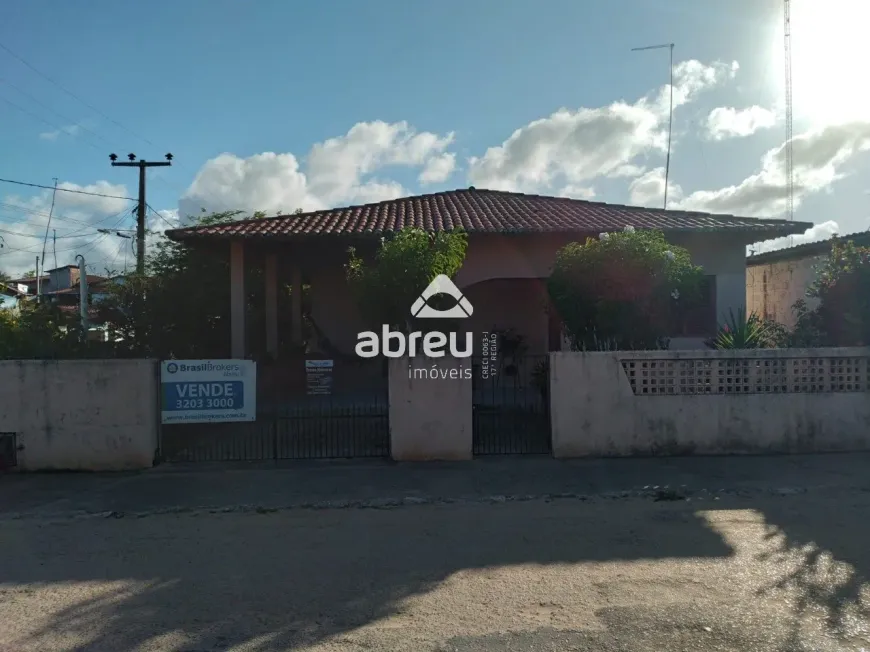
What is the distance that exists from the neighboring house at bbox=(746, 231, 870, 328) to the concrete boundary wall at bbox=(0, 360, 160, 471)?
1204cm

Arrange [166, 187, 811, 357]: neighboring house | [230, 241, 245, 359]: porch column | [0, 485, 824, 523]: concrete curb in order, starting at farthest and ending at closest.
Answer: [230, 241, 245, 359]: porch column → [166, 187, 811, 357]: neighboring house → [0, 485, 824, 523]: concrete curb

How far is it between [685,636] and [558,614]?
0.72 m

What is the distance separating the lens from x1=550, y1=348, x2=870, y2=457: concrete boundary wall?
7996 millimetres

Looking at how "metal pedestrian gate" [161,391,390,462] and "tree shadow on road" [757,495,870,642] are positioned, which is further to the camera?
"metal pedestrian gate" [161,391,390,462]

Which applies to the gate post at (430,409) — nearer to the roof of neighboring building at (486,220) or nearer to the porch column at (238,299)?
the roof of neighboring building at (486,220)

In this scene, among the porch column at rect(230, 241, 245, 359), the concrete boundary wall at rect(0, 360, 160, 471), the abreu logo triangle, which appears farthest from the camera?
the porch column at rect(230, 241, 245, 359)

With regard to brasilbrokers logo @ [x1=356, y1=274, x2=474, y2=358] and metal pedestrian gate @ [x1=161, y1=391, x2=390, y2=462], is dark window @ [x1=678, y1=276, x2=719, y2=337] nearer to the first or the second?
brasilbrokers logo @ [x1=356, y1=274, x2=474, y2=358]

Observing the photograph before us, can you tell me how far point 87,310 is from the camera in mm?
17781

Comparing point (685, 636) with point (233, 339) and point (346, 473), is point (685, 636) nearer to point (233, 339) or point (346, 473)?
point (346, 473)

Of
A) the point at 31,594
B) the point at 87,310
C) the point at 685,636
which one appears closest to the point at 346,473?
the point at 31,594

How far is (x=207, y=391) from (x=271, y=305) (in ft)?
25.2

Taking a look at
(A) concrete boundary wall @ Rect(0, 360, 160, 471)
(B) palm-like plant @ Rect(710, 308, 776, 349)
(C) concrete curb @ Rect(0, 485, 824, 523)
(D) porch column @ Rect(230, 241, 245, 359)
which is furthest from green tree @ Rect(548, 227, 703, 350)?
(D) porch column @ Rect(230, 241, 245, 359)

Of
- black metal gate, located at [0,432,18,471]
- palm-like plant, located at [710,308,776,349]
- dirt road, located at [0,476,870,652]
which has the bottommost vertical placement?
dirt road, located at [0,476,870,652]

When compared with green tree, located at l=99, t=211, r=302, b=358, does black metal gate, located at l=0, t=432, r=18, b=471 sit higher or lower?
lower
